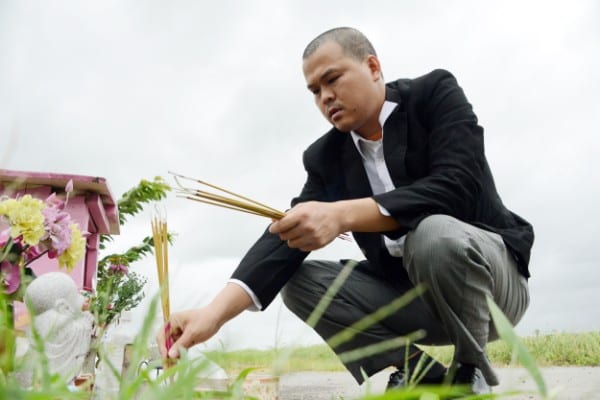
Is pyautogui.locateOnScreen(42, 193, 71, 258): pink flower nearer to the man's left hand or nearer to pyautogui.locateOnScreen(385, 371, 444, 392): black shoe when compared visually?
the man's left hand

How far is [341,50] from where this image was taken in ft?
6.62

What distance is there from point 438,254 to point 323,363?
1.23m

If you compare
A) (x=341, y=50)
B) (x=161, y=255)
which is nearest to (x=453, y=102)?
(x=341, y=50)

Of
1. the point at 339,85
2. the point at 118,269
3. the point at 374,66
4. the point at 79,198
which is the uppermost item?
the point at 79,198

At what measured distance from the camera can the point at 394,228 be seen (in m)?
1.89

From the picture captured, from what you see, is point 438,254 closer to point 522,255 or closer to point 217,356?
point 522,255

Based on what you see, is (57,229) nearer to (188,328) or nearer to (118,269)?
(188,328)

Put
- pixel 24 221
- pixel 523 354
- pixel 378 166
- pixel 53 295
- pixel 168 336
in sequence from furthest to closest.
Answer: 1. pixel 53 295
2. pixel 24 221
3. pixel 378 166
4. pixel 168 336
5. pixel 523 354

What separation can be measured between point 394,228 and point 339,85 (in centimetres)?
47

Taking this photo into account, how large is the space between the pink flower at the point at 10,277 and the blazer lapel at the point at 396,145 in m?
1.31

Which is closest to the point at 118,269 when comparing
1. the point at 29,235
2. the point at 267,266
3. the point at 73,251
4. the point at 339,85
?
the point at 73,251

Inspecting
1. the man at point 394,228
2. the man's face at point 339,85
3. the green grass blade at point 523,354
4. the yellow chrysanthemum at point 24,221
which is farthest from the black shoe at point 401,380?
the green grass blade at point 523,354

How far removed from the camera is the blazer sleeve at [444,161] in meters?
1.87

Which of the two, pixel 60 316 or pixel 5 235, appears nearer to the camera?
pixel 5 235
